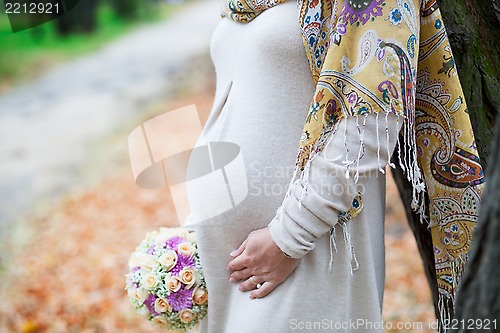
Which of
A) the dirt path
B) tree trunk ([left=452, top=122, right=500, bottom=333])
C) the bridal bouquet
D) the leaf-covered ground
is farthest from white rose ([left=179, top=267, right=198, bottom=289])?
the dirt path

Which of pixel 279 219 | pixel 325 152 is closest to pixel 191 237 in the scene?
pixel 279 219

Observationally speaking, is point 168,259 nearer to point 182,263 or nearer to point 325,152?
point 182,263

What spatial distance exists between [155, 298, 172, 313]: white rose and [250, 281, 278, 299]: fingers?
298 mm

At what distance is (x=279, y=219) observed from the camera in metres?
1.53

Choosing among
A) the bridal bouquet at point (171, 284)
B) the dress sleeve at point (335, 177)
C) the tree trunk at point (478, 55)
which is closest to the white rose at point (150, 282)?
the bridal bouquet at point (171, 284)

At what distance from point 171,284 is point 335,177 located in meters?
0.63

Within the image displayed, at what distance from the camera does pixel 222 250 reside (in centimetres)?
170

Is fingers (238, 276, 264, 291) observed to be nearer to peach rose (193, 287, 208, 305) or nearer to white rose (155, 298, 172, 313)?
peach rose (193, 287, 208, 305)

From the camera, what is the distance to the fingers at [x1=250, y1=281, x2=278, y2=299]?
1603 mm

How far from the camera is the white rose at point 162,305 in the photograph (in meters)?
1.78

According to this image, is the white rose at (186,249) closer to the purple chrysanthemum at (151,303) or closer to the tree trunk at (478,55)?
the purple chrysanthemum at (151,303)

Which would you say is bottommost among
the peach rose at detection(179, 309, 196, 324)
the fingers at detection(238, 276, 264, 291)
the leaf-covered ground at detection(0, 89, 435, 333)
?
the leaf-covered ground at detection(0, 89, 435, 333)

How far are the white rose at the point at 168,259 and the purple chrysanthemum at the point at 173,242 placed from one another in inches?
0.9

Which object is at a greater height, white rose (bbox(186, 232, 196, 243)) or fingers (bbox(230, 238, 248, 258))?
fingers (bbox(230, 238, 248, 258))
